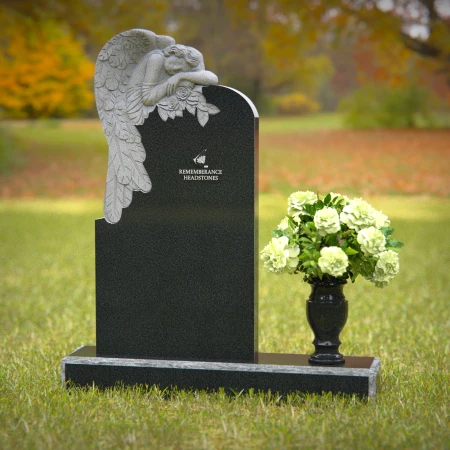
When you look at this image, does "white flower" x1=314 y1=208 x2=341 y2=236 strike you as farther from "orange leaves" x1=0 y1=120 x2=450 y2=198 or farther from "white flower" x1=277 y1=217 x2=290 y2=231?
"orange leaves" x1=0 y1=120 x2=450 y2=198

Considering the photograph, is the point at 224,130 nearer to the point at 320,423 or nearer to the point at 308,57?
the point at 320,423

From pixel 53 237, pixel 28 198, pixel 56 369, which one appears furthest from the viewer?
pixel 28 198

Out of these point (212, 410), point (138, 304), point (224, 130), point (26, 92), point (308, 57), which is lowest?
point (212, 410)

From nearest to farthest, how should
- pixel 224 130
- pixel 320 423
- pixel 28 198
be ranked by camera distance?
1. pixel 320 423
2. pixel 224 130
3. pixel 28 198

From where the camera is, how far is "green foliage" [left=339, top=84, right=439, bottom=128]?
22797 millimetres

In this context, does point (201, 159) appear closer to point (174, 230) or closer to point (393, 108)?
point (174, 230)

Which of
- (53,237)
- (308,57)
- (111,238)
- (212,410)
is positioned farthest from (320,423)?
(308,57)

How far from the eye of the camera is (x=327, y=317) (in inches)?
188

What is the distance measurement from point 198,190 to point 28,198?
1389 cm

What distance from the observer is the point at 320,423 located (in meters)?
4.25

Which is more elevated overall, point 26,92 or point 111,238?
point 26,92

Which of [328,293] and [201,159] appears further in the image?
[201,159]

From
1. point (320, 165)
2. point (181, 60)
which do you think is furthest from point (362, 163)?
point (181, 60)

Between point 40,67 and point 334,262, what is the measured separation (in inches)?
725
